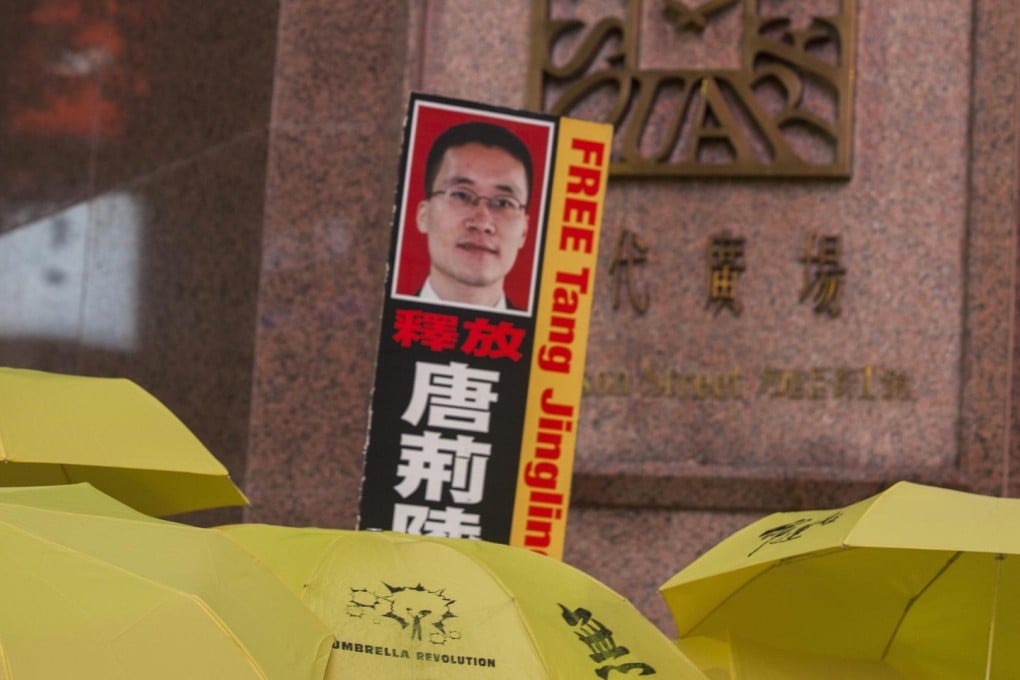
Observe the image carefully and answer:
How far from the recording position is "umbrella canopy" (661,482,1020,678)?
4945 mm

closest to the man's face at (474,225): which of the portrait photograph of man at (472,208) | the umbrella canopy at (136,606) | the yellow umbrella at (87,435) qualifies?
the portrait photograph of man at (472,208)

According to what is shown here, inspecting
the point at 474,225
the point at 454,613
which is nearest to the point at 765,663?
the point at 454,613

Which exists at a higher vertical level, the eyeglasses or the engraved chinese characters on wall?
the engraved chinese characters on wall

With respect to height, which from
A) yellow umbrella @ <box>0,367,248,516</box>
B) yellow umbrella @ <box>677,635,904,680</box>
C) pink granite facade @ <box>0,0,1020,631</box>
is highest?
pink granite facade @ <box>0,0,1020,631</box>

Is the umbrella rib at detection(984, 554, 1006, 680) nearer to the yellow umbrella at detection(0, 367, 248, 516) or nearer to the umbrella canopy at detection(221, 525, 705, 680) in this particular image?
the umbrella canopy at detection(221, 525, 705, 680)

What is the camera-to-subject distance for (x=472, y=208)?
6.48 m

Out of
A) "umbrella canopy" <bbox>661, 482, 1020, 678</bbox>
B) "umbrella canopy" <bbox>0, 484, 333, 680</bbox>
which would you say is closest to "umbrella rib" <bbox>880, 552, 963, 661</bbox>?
"umbrella canopy" <bbox>661, 482, 1020, 678</bbox>

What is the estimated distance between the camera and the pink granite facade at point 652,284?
26.9 ft

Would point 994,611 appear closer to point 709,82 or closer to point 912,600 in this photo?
point 912,600

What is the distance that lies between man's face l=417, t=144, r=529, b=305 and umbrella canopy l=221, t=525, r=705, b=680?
1957 millimetres

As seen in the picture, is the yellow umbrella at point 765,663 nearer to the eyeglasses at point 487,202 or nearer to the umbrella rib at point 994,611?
the umbrella rib at point 994,611

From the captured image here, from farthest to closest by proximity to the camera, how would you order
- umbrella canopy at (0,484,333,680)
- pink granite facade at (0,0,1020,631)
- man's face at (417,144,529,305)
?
pink granite facade at (0,0,1020,631) → man's face at (417,144,529,305) → umbrella canopy at (0,484,333,680)

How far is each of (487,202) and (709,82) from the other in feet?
7.40

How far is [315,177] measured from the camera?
8734 millimetres
